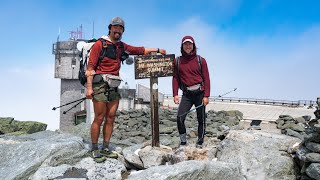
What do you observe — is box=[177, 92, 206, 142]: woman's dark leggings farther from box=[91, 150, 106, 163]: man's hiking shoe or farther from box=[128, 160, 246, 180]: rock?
box=[91, 150, 106, 163]: man's hiking shoe

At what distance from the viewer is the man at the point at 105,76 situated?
22.4 ft

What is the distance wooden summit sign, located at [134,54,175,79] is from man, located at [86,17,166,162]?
27.4 inches

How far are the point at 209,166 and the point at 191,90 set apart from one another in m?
1.80

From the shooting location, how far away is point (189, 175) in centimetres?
613

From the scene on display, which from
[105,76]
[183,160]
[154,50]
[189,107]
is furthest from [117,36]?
[183,160]

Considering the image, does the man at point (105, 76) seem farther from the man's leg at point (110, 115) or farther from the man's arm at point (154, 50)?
the man's arm at point (154, 50)

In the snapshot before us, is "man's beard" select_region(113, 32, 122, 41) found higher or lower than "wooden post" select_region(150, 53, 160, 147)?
higher

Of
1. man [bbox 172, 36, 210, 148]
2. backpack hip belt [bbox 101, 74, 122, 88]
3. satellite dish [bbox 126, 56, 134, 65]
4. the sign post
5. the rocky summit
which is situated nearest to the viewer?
the rocky summit

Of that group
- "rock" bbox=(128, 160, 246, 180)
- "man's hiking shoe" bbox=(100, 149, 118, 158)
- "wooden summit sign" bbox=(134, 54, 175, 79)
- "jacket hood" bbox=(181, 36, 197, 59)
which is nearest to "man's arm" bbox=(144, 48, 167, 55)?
"wooden summit sign" bbox=(134, 54, 175, 79)

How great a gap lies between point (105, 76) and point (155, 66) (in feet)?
4.45

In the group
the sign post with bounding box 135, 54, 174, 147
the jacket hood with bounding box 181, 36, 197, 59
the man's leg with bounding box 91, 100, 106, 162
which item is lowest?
the man's leg with bounding box 91, 100, 106, 162

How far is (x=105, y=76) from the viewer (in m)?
6.94

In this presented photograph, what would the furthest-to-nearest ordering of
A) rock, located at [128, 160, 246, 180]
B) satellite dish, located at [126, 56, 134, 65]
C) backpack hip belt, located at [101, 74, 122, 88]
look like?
satellite dish, located at [126, 56, 134, 65]
backpack hip belt, located at [101, 74, 122, 88]
rock, located at [128, 160, 246, 180]

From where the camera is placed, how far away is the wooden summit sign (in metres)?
7.84
